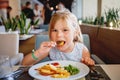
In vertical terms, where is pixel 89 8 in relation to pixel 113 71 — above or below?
above

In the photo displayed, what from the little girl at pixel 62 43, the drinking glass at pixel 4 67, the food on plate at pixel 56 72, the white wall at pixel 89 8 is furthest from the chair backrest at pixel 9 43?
the white wall at pixel 89 8

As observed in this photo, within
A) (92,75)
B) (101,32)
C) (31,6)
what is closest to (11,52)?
(101,32)

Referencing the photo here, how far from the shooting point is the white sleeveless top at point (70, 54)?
4.57ft

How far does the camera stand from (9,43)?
1932mm

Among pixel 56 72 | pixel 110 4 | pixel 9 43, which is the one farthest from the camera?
pixel 110 4

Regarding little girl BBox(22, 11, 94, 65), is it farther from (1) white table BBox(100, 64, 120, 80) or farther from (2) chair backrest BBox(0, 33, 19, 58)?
(2) chair backrest BBox(0, 33, 19, 58)

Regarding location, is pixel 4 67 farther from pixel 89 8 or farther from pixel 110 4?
pixel 89 8

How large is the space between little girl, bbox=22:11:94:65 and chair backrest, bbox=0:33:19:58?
0.58 meters

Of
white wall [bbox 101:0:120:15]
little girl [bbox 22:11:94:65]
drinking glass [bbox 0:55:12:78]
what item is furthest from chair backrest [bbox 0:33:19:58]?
white wall [bbox 101:0:120:15]

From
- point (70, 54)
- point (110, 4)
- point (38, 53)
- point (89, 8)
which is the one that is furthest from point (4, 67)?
point (89, 8)

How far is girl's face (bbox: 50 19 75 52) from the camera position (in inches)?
49.5

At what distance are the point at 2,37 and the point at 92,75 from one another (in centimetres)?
131

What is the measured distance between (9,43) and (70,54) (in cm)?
80

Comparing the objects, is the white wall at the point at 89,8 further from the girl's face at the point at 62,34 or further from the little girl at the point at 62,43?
the girl's face at the point at 62,34
